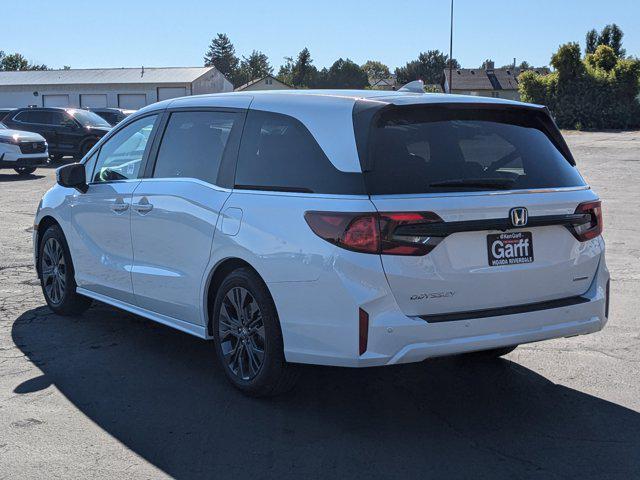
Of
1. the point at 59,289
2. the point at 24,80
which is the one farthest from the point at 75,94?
the point at 59,289

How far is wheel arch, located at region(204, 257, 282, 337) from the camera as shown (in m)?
4.91

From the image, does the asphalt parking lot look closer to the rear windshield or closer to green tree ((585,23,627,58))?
the rear windshield

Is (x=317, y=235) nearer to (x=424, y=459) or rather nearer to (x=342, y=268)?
(x=342, y=268)

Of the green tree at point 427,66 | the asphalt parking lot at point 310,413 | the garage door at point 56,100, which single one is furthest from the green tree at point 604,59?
the green tree at point 427,66

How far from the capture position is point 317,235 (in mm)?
4320

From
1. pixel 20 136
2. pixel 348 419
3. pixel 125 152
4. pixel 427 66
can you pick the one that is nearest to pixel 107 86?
pixel 20 136

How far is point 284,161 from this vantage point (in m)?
4.80

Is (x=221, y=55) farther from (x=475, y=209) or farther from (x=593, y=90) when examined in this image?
(x=475, y=209)

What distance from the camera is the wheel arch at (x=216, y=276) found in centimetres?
491

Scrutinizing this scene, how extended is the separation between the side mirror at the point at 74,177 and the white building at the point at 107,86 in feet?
170

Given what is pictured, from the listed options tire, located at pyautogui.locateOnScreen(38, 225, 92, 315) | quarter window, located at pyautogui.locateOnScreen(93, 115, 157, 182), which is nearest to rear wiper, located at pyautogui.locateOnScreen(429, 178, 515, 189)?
quarter window, located at pyautogui.locateOnScreen(93, 115, 157, 182)

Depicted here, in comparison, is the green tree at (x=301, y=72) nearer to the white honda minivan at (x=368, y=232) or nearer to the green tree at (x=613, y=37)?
the green tree at (x=613, y=37)

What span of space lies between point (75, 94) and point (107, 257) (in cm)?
5845

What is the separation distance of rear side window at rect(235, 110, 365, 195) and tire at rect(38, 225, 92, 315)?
2495 millimetres
